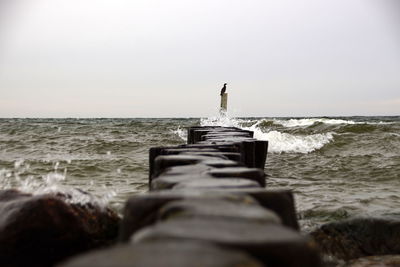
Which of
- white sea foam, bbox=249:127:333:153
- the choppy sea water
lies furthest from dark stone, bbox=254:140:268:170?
white sea foam, bbox=249:127:333:153

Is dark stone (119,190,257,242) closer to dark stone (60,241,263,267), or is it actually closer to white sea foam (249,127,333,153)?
dark stone (60,241,263,267)

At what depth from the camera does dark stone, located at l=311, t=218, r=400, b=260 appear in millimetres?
2953

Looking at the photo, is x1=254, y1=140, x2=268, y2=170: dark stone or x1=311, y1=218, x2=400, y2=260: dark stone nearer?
x1=311, y1=218, x2=400, y2=260: dark stone

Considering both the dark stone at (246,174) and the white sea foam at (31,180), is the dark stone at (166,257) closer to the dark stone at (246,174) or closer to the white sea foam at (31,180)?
the dark stone at (246,174)

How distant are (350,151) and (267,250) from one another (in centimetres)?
904

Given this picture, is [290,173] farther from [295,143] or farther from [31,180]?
[295,143]

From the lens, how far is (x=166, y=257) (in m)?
0.85

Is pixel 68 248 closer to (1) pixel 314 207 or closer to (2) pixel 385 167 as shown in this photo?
→ (1) pixel 314 207

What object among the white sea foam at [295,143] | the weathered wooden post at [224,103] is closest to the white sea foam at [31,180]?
the white sea foam at [295,143]

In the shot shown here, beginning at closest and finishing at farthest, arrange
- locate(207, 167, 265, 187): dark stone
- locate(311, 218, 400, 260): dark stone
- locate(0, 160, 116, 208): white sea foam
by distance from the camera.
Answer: locate(207, 167, 265, 187): dark stone
locate(311, 218, 400, 260): dark stone
locate(0, 160, 116, 208): white sea foam

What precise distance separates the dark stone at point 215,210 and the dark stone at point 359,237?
1.87 m

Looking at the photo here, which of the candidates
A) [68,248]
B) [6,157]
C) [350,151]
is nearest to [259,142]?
[68,248]

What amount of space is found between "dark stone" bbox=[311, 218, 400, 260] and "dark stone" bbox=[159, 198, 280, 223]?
1.87m

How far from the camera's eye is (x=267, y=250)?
3.18ft
